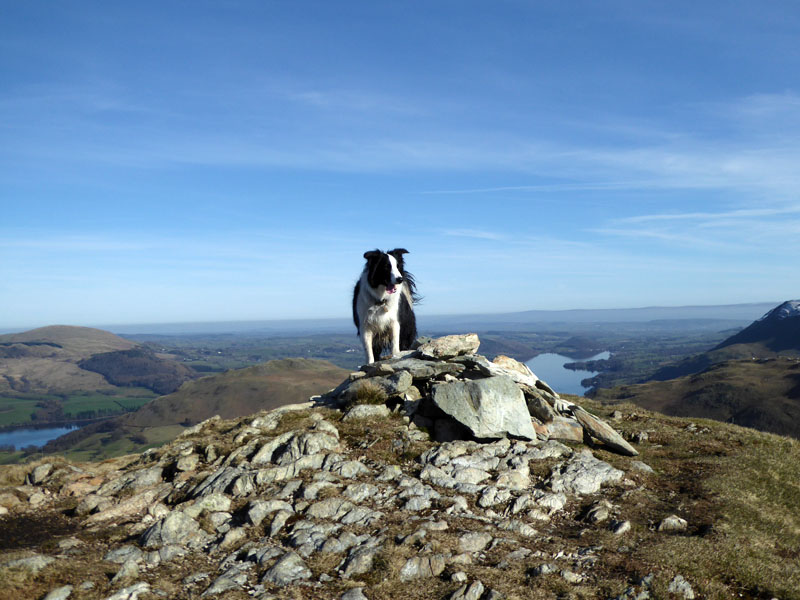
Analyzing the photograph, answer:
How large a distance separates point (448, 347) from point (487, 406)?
16.2 ft

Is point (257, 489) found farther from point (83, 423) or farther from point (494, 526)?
point (83, 423)

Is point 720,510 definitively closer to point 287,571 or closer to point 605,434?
point 605,434

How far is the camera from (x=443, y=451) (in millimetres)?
12719

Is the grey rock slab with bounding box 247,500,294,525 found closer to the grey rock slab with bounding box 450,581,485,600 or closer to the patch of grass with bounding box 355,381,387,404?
the grey rock slab with bounding box 450,581,485,600

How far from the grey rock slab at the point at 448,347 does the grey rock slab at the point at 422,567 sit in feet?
31.3

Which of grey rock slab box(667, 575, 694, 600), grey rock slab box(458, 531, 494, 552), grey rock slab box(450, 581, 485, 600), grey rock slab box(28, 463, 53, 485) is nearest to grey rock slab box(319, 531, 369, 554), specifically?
grey rock slab box(458, 531, 494, 552)

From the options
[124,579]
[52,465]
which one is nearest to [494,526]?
[124,579]

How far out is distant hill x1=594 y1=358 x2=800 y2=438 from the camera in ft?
423

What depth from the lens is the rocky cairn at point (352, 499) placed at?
8164 mm

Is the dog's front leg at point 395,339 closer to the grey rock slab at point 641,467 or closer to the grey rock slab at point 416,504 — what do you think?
the grey rock slab at point 416,504

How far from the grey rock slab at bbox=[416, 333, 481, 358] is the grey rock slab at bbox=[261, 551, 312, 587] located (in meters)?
9.81

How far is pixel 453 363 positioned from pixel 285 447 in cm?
654

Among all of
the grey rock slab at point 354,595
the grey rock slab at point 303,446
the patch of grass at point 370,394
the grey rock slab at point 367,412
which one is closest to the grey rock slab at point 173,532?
the grey rock slab at point 303,446

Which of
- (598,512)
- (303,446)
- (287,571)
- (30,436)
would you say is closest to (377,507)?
(287,571)
